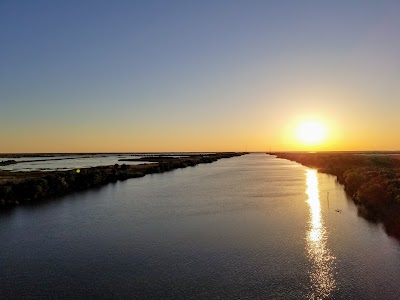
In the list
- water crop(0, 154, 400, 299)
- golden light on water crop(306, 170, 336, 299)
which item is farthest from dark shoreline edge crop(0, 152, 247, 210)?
golden light on water crop(306, 170, 336, 299)

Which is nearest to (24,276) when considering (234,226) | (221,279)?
(221,279)

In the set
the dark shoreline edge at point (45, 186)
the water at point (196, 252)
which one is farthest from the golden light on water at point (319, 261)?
the dark shoreline edge at point (45, 186)

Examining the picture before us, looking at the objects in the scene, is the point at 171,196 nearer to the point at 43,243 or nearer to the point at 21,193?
the point at 21,193

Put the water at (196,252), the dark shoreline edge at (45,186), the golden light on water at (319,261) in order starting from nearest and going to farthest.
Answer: the golden light on water at (319,261) < the water at (196,252) < the dark shoreline edge at (45,186)

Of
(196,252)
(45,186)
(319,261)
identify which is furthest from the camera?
(45,186)

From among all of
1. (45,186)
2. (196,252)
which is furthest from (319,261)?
(45,186)

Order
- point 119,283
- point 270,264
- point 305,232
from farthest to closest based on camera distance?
point 305,232, point 270,264, point 119,283

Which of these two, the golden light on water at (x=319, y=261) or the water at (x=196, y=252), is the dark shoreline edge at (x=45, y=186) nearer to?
the water at (x=196, y=252)

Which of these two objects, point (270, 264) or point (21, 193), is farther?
point (21, 193)

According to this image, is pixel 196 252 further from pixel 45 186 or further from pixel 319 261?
pixel 45 186
